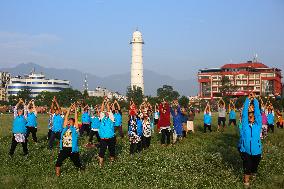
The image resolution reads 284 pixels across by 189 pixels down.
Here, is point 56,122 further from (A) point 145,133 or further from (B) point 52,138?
(A) point 145,133

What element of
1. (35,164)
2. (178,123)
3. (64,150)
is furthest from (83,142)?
(64,150)

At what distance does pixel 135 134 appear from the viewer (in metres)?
16.7

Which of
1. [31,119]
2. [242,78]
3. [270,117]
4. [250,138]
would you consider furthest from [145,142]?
[242,78]

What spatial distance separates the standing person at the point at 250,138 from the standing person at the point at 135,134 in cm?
582

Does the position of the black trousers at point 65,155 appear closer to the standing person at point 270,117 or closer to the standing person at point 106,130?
the standing person at point 106,130

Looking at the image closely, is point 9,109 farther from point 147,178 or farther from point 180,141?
point 147,178

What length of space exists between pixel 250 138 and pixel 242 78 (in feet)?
532

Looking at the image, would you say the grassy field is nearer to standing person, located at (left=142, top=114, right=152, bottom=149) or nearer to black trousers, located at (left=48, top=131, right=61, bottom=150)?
standing person, located at (left=142, top=114, right=152, bottom=149)

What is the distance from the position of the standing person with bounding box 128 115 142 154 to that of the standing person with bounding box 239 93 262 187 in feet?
19.1

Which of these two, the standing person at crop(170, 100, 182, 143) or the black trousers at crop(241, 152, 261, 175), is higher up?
the standing person at crop(170, 100, 182, 143)

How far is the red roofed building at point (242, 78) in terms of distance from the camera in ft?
545

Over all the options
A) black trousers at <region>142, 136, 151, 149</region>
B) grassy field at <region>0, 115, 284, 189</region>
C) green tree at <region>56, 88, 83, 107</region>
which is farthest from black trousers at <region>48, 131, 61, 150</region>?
green tree at <region>56, 88, 83, 107</region>

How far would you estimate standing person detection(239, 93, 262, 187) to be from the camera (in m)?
11.3

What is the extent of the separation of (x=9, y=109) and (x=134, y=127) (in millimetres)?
82526
